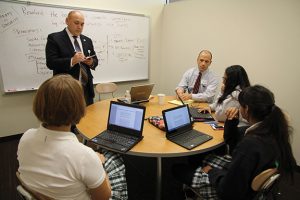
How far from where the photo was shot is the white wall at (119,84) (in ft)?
10.4

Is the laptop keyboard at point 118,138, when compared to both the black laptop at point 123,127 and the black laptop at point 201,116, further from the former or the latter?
the black laptop at point 201,116

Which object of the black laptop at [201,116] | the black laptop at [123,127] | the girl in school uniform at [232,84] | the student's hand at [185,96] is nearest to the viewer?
the black laptop at [123,127]

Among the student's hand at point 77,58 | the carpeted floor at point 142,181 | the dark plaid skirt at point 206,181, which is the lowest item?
the carpeted floor at point 142,181

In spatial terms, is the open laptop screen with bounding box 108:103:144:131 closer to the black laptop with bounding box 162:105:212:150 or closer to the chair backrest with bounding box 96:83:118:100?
the black laptop with bounding box 162:105:212:150

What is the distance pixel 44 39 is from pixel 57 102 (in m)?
2.60

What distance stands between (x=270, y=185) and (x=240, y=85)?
0.98 m

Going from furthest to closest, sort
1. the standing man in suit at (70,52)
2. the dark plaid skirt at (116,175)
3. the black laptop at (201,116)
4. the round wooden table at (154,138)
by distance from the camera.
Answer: the standing man in suit at (70,52) < the black laptop at (201,116) < the round wooden table at (154,138) < the dark plaid skirt at (116,175)

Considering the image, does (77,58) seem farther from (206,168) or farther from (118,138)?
(206,168)

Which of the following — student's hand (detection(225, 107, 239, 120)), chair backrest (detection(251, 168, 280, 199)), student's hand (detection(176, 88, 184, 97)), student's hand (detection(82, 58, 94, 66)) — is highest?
student's hand (detection(82, 58, 94, 66))

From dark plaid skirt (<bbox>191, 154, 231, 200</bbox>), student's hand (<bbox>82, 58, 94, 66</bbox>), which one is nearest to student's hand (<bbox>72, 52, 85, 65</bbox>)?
student's hand (<bbox>82, 58, 94, 66</bbox>)

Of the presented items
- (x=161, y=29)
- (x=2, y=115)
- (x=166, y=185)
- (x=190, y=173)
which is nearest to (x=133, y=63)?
(x=161, y=29)

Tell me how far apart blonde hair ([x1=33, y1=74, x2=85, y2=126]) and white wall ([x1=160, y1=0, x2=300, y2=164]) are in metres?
2.72

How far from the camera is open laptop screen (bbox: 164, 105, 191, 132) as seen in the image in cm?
174

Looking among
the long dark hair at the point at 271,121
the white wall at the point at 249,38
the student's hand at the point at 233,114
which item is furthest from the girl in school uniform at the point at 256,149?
the white wall at the point at 249,38
